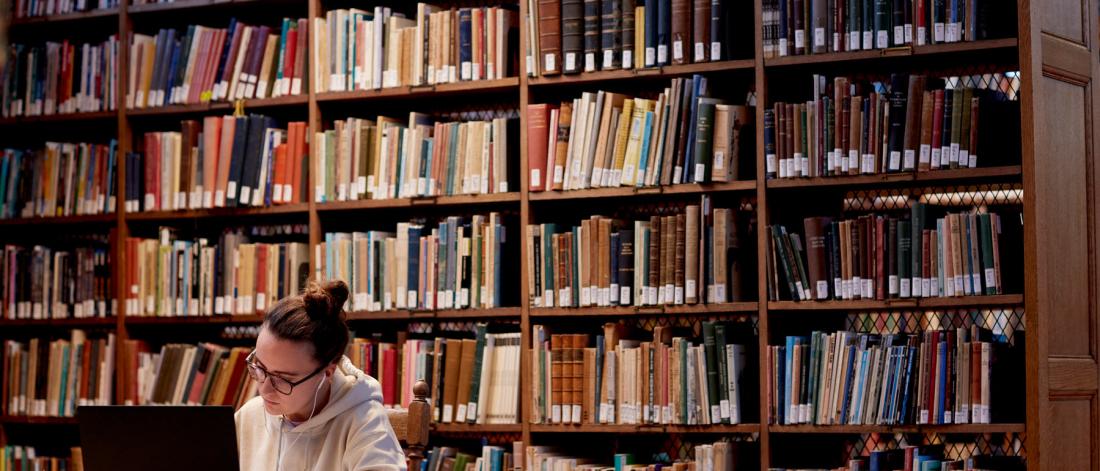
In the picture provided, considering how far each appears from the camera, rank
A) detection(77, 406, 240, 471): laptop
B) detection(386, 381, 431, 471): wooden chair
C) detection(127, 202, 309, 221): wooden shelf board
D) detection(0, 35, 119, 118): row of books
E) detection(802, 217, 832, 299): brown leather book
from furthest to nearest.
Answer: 1. detection(0, 35, 119, 118): row of books
2. detection(127, 202, 309, 221): wooden shelf board
3. detection(802, 217, 832, 299): brown leather book
4. detection(386, 381, 431, 471): wooden chair
5. detection(77, 406, 240, 471): laptop

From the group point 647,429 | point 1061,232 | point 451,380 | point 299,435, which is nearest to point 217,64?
point 451,380

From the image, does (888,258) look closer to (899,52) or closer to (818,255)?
(818,255)

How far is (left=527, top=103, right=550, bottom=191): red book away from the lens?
179 inches

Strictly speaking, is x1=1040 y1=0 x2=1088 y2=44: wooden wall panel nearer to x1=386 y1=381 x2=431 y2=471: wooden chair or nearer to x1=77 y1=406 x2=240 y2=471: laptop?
x1=386 y1=381 x2=431 y2=471: wooden chair

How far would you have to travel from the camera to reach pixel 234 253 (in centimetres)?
496

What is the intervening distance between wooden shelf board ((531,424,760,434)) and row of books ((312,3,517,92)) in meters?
1.24

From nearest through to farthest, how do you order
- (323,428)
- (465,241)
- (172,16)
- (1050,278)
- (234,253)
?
(323,428), (1050,278), (465,241), (234,253), (172,16)

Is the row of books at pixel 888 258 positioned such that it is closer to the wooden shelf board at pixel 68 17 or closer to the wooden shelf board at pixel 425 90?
the wooden shelf board at pixel 425 90

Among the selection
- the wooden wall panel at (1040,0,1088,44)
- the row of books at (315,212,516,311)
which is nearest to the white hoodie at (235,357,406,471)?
the row of books at (315,212,516,311)

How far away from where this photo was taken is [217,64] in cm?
505

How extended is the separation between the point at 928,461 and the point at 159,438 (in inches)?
96.3

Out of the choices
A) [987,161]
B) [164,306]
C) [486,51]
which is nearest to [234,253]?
[164,306]

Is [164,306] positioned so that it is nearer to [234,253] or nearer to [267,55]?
[234,253]

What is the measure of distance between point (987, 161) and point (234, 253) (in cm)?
270
